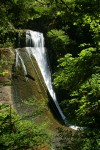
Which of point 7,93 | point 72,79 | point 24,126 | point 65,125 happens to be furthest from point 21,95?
point 24,126

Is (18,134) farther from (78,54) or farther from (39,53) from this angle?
(39,53)

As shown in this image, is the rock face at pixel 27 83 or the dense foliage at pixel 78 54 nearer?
the dense foliage at pixel 78 54

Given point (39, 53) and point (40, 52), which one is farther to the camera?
point (40, 52)

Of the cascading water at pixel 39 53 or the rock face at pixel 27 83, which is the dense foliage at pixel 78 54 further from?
the cascading water at pixel 39 53

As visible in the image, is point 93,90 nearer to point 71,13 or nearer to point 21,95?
point 71,13

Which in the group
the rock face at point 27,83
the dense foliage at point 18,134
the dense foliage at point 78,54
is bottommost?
the rock face at point 27,83

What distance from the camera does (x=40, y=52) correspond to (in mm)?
22406

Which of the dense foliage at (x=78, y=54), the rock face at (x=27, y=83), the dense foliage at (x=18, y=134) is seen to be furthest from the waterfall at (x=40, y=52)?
the dense foliage at (x=18, y=134)

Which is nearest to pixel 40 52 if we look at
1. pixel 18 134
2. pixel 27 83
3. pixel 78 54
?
pixel 27 83

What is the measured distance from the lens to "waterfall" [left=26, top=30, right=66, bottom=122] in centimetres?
2081

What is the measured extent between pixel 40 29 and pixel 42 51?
3.20 meters

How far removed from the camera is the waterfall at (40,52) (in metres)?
20.8

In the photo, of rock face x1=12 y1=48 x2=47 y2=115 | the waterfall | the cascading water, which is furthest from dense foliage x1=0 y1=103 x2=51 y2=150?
the waterfall

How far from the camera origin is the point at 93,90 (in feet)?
19.0
